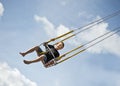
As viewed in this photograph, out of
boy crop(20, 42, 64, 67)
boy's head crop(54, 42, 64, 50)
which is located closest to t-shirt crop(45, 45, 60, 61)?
boy crop(20, 42, 64, 67)

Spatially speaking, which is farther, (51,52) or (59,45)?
(59,45)

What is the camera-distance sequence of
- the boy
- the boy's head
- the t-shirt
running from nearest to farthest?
1. the boy
2. the t-shirt
3. the boy's head

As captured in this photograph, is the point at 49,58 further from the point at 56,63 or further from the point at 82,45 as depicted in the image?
the point at 82,45

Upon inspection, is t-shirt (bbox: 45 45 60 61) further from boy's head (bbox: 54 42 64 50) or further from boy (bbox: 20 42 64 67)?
boy's head (bbox: 54 42 64 50)

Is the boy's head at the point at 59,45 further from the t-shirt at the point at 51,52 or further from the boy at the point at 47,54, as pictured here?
the t-shirt at the point at 51,52

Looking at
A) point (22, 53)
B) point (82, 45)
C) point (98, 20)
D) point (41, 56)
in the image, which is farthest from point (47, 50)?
point (98, 20)

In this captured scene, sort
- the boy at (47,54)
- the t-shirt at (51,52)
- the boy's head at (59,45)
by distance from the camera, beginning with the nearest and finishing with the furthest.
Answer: the boy at (47,54), the t-shirt at (51,52), the boy's head at (59,45)

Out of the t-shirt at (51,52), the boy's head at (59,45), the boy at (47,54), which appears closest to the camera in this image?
the boy at (47,54)

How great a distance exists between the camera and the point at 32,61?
584 inches

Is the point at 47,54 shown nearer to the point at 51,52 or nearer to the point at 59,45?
the point at 51,52

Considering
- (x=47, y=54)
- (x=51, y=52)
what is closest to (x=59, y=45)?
(x=51, y=52)

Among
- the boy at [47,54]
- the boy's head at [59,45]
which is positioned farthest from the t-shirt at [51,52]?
the boy's head at [59,45]

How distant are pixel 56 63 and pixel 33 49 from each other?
6.28ft

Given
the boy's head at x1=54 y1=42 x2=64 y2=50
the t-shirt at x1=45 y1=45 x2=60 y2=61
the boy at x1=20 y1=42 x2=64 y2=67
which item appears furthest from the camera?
the boy's head at x1=54 y1=42 x2=64 y2=50
